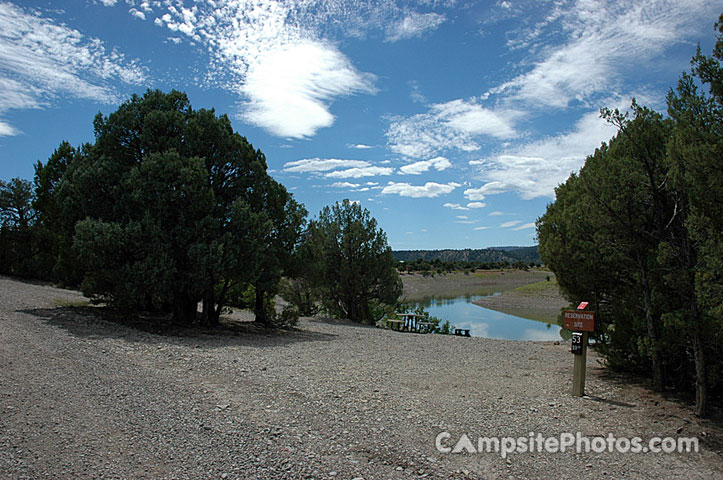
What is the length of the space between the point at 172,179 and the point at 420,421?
33.4ft

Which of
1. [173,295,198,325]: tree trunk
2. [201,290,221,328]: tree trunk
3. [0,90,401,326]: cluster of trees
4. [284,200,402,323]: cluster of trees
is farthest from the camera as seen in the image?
[284,200,402,323]: cluster of trees

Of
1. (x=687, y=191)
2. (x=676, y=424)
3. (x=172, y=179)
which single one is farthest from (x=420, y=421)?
(x=172, y=179)

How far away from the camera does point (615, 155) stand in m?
8.47

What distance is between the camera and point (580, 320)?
788cm

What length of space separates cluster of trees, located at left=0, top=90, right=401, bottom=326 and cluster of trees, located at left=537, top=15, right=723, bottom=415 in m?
8.96

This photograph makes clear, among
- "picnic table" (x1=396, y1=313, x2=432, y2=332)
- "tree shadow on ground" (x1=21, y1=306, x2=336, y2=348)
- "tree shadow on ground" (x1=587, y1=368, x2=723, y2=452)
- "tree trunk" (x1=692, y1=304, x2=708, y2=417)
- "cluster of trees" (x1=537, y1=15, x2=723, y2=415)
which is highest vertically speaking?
"cluster of trees" (x1=537, y1=15, x2=723, y2=415)

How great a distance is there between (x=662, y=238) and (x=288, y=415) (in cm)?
615

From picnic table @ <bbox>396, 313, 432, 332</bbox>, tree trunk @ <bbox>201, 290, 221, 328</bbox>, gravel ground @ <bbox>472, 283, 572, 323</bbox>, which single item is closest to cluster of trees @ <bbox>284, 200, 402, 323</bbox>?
picnic table @ <bbox>396, 313, 432, 332</bbox>

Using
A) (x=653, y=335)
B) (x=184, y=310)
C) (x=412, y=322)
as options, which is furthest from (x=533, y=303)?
(x=653, y=335)

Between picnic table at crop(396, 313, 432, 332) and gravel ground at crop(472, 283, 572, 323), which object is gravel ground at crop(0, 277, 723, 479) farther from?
gravel ground at crop(472, 283, 572, 323)

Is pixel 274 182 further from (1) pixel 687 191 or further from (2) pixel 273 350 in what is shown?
(1) pixel 687 191

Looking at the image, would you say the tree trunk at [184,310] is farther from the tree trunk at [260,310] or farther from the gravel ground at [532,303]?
the gravel ground at [532,303]

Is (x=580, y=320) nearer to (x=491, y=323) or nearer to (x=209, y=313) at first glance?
(x=209, y=313)

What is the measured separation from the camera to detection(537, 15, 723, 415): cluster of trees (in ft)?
19.7
